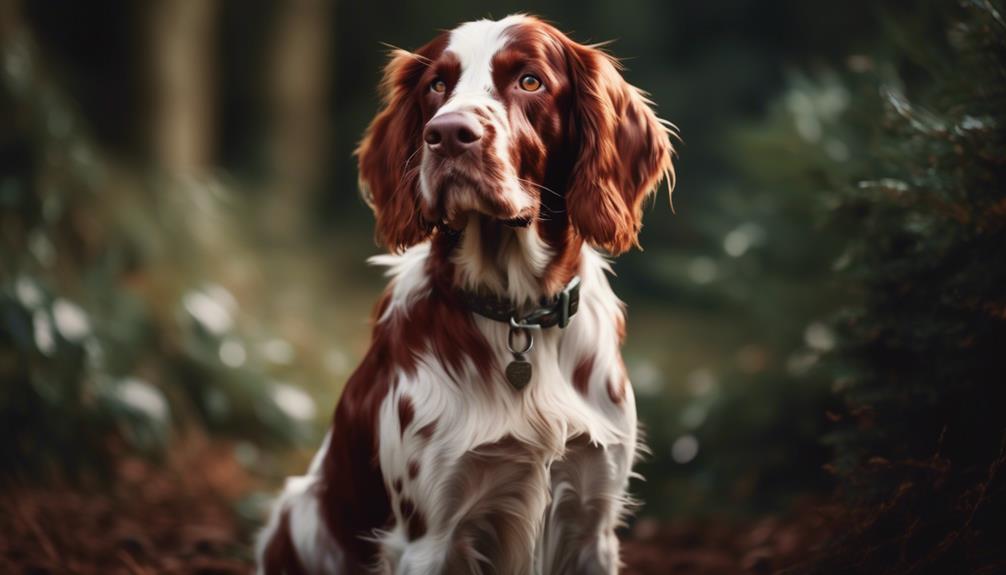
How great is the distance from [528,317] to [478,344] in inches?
5.5

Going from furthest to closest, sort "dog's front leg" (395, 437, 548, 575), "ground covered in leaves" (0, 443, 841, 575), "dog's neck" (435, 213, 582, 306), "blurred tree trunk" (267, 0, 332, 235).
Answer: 1. "blurred tree trunk" (267, 0, 332, 235)
2. "ground covered in leaves" (0, 443, 841, 575)
3. "dog's neck" (435, 213, 582, 306)
4. "dog's front leg" (395, 437, 548, 575)

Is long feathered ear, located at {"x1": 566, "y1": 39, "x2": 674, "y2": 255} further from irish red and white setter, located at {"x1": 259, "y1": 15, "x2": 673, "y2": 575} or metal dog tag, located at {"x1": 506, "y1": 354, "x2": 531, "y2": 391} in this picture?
metal dog tag, located at {"x1": 506, "y1": 354, "x2": 531, "y2": 391}

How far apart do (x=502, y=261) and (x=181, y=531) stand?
1.85 m

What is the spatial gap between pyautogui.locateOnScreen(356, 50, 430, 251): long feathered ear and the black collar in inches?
8.6

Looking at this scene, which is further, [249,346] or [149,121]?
[149,121]

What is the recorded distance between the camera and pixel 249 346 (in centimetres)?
433

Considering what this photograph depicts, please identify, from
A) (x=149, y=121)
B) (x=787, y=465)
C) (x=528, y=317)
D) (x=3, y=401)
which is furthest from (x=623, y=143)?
(x=149, y=121)

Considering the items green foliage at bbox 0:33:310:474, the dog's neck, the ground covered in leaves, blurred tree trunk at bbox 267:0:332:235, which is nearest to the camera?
the dog's neck

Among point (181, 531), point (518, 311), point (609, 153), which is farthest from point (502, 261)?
point (181, 531)

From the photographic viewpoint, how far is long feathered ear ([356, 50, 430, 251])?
2307 millimetres

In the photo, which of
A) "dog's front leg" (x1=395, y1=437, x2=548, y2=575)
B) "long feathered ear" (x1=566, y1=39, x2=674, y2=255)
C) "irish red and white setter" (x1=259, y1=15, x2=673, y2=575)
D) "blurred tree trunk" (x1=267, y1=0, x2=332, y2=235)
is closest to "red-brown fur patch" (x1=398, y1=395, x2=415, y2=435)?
"irish red and white setter" (x1=259, y1=15, x2=673, y2=575)

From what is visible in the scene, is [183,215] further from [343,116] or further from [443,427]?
[443,427]

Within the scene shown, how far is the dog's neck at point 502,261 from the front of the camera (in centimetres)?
226

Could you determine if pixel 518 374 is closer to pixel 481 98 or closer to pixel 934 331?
pixel 481 98
